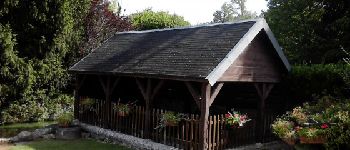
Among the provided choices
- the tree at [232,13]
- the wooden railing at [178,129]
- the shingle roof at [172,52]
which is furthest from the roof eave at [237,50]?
the tree at [232,13]

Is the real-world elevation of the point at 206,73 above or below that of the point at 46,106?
above

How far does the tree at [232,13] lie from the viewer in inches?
3413

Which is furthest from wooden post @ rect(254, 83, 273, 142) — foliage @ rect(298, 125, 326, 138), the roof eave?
foliage @ rect(298, 125, 326, 138)

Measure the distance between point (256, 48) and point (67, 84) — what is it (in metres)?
11.9

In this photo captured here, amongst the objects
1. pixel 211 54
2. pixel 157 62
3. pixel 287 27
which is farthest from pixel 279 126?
pixel 287 27

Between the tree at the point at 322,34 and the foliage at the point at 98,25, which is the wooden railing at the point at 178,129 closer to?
the foliage at the point at 98,25

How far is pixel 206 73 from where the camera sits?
10.5 meters

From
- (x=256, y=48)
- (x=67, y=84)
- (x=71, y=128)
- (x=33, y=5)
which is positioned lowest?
(x=71, y=128)

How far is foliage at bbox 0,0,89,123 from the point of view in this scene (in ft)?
53.7

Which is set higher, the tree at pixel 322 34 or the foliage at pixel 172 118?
the tree at pixel 322 34

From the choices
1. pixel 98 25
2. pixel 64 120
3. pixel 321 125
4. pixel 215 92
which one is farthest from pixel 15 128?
pixel 321 125

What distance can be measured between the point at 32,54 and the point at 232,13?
78.5 m

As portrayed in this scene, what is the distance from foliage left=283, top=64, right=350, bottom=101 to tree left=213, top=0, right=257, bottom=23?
72.7 m

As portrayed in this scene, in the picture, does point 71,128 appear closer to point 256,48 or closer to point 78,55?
point 78,55
